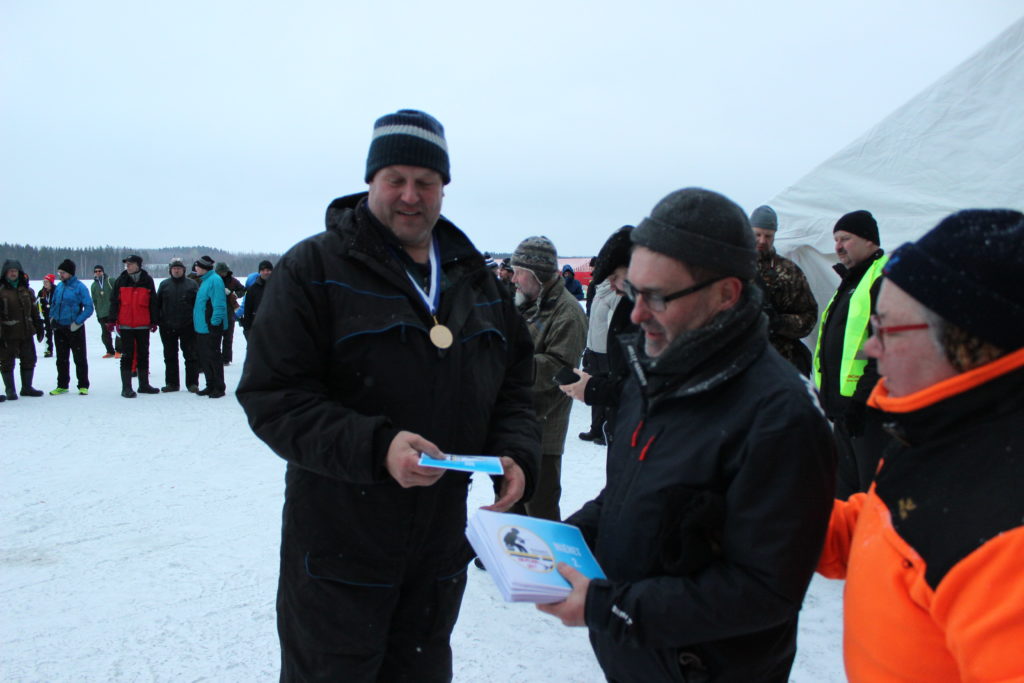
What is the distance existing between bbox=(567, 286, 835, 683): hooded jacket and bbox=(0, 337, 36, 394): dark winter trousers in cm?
1124

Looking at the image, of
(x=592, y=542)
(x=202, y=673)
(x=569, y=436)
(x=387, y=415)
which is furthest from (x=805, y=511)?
(x=569, y=436)

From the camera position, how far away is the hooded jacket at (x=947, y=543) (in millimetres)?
973

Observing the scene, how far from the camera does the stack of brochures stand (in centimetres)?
140

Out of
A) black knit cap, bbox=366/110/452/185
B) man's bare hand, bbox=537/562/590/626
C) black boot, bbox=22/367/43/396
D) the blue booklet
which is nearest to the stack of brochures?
man's bare hand, bbox=537/562/590/626

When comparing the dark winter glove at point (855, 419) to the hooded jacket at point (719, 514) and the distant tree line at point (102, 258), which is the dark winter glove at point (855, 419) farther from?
the distant tree line at point (102, 258)

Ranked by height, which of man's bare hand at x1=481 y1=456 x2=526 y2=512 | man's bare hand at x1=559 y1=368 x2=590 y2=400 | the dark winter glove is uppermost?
man's bare hand at x1=559 y1=368 x2=590 y2=400

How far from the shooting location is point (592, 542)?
6.05ft

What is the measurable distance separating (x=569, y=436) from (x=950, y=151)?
509 cm

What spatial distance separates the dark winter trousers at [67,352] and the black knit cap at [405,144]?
10238 mm

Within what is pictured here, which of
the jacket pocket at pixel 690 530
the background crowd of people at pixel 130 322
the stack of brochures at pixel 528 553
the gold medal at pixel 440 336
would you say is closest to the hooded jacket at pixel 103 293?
the background crowd of people at pixel 130 322

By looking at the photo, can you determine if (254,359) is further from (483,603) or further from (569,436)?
(569,436)

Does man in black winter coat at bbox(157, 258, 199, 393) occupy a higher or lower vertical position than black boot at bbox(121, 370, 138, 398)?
higher

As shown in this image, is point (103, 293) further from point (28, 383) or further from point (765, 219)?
point (765, 219)

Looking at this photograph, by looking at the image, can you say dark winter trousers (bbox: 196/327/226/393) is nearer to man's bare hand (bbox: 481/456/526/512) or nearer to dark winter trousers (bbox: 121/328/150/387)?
dark winter trousers (bbox: 121/328/150/387)
